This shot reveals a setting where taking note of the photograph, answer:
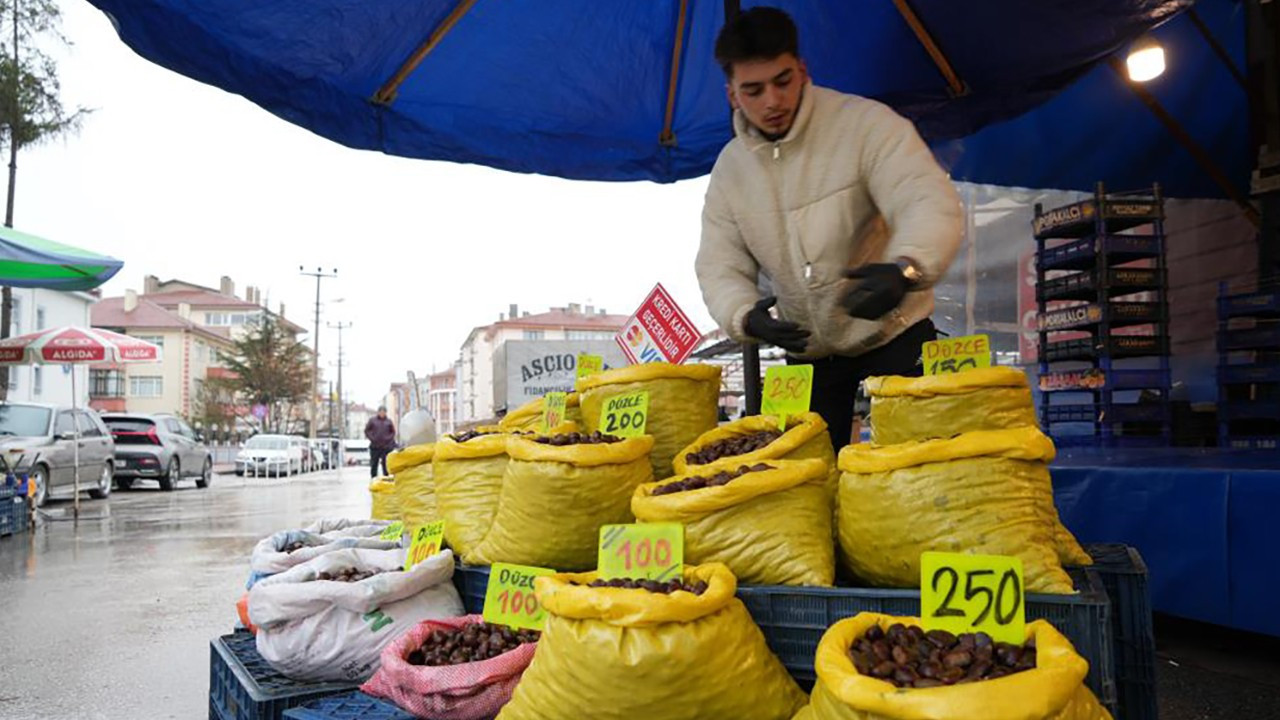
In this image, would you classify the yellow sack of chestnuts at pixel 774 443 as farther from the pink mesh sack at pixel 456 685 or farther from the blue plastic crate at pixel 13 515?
the blue plastic crate at pixel 13 515

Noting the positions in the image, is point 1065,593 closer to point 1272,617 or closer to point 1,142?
point 1272,617

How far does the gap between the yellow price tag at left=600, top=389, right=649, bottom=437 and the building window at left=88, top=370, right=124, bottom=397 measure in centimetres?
→ 5871

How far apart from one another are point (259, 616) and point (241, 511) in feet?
42.8

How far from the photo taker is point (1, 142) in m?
19.4

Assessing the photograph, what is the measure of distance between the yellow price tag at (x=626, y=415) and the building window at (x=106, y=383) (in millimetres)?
58707

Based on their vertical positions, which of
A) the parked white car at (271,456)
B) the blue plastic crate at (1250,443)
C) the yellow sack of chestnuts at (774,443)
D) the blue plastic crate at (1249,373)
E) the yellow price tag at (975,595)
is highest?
the blue plastic crate at (1249,373)

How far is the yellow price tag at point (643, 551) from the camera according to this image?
6.45 ft

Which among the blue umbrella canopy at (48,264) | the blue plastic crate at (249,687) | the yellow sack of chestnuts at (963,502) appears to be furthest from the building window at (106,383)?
the yellow sack of chestnuts at (963,502)

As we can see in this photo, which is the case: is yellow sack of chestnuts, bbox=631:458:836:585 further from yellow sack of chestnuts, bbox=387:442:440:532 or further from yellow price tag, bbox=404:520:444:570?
yellow sack of chestnuts, bbox=387:442:440:532

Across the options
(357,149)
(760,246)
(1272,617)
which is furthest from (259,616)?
(1272,617)

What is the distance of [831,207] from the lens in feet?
9.20

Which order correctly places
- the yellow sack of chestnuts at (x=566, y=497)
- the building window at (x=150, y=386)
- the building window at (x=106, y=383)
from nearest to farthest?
the yellow sack of chestnuts at (x=566, y=497)
the building window at (x=106, y=383)
the building window at (x=150, y=386)

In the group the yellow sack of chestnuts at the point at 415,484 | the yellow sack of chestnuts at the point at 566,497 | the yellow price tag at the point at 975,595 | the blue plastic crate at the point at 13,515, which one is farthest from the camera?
the blue plastic crate at the point at 13,515

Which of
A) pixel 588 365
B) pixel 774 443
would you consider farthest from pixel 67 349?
pixel 774 443
